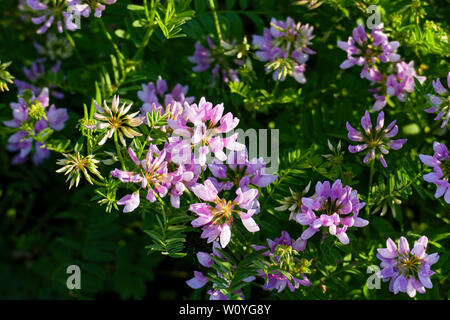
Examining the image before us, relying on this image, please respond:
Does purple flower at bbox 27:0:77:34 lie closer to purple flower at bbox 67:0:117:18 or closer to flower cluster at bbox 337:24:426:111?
purple flower at bbox 67:0:117:18

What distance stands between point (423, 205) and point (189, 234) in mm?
1229

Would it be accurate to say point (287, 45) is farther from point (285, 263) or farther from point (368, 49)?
point (285, 263)

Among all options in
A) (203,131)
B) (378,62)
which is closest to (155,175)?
(203,131)

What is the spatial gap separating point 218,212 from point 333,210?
0.40m

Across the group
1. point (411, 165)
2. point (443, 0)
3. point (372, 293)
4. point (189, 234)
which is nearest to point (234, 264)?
point (189, 234)

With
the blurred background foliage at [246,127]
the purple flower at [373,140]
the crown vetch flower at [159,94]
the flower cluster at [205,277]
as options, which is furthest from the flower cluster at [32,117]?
the purple flower at [373,140]

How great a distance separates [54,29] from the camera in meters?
2.66

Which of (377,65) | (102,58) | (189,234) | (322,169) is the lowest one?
(189,234)

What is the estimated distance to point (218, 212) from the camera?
1675 mm

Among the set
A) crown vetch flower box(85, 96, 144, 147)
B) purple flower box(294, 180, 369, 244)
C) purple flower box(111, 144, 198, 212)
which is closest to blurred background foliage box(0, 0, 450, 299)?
purple flower box(294, 180, 369, 244)

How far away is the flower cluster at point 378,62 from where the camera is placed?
6.84 ft

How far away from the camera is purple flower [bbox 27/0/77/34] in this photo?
2055mm

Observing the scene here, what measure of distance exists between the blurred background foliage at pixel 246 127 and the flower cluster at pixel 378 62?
0.07 meters

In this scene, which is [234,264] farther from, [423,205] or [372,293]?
[423,205]
